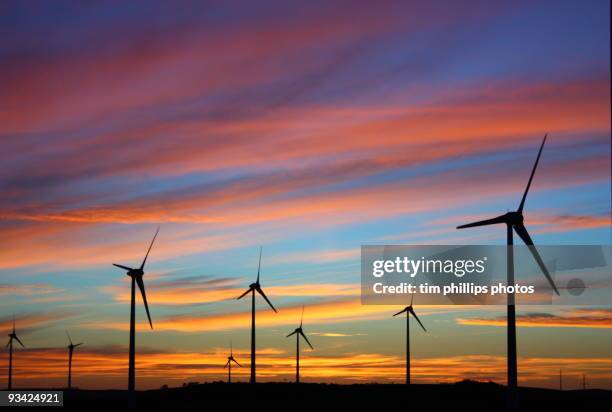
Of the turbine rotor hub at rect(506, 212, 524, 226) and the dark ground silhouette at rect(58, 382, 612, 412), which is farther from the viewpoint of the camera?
the dark ground silhouette at rect(58, 382, 612, 412)

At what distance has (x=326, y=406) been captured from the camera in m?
154

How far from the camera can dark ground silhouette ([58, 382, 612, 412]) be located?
155 m

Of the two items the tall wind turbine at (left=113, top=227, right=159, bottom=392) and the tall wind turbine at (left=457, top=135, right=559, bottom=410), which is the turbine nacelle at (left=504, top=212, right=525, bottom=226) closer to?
the tall wind turbine at (left=457, top=135, right=559, bottom=410)

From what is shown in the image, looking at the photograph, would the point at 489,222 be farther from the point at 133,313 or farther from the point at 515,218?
the point at 133,313

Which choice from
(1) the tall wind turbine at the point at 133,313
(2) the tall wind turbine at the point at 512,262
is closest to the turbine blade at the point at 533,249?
(2) the tall wind turbine at the point at 512,262

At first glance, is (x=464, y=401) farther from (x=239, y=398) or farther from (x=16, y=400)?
(x=16, y=400)

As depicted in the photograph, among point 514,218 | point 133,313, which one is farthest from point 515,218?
point 133,313

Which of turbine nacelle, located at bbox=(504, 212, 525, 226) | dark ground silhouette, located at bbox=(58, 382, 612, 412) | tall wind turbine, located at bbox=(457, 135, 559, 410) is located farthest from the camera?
dark ground silhouette, located at bbox=(58, 382, 612, 412)

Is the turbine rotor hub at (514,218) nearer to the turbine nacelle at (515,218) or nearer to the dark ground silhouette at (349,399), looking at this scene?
the turbine nacelle at (515,218)

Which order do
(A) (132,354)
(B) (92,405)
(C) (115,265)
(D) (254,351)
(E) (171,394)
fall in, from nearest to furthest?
(A) (132,354) < (C) (115,265) < (D) (254,351) < (B) (92,405) < (E) (171,394)

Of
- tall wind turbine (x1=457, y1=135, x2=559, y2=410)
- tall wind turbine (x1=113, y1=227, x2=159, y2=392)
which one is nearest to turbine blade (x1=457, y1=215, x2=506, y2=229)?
tall wind turbine (x1=457, y1=135, x2=559, y2=410)

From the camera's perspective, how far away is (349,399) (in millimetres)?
167875

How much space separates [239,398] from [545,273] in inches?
3465

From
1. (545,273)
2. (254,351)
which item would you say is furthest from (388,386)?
(545,273)
